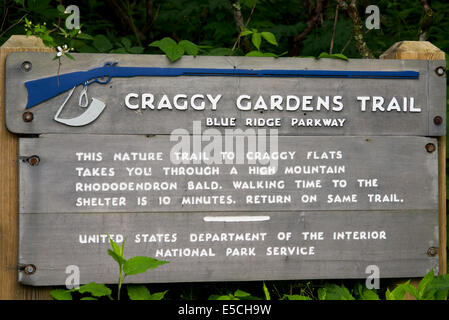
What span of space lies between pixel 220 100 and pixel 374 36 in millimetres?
2182

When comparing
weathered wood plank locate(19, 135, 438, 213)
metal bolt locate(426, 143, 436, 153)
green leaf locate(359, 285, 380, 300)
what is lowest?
green leaf locate(359, 285, 380, 300)

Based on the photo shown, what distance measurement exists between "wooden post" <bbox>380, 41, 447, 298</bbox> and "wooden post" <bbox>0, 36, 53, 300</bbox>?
2.41m

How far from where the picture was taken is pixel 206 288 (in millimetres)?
3451

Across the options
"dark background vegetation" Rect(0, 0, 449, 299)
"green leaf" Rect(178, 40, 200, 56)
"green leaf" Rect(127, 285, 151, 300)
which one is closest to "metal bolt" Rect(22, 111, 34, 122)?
"dark background vegetation" Rect(0, 0, 449, 299)

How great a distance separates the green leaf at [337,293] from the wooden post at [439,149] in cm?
47

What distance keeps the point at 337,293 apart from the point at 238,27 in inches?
86.1

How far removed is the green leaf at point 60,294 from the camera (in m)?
3.03

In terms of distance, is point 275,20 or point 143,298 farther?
point 275,20

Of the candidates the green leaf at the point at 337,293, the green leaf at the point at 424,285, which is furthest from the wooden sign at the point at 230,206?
the green leaf at the point at 424,285

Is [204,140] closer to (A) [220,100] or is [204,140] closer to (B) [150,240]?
(A) [220,100]

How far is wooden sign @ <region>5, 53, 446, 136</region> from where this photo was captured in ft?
10.0

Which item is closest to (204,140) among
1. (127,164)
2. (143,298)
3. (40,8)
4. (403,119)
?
(127,164)

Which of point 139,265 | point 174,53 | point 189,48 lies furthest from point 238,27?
point 139,265

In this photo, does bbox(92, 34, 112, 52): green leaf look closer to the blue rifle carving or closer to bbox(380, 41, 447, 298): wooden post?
the blue rifle carving
